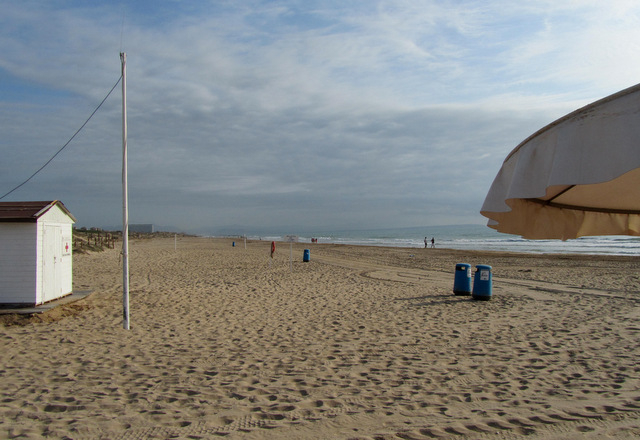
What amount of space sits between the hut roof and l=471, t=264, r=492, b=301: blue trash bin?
1071 cm

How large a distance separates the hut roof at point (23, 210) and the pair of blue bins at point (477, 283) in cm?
1070

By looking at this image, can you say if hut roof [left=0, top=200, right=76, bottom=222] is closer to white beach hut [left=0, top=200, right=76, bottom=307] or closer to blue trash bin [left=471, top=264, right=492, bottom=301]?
white beach hut [left=0, top=200, right=76, bottom=307]

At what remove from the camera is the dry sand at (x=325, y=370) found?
423 centimetres

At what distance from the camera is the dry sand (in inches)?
167

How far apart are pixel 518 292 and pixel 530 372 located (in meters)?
8.45

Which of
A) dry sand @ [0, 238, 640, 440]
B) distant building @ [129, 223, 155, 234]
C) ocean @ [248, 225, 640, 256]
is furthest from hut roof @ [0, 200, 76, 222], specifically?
distant building @ [129, 223, 155, 234]

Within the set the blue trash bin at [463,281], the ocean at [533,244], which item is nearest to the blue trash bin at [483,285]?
the blue trash bin at [463,281]

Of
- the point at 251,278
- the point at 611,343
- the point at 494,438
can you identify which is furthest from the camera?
the point at 251,278

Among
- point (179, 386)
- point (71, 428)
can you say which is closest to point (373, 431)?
point (179, 386)

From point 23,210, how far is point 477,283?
1131 cm

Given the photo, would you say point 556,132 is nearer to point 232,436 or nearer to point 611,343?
point 232,436

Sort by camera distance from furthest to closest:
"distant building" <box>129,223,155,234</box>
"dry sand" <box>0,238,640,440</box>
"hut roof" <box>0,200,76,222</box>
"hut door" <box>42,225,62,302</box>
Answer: "distant building" <box>129,223,155,234</box>, "hut door" <box>42,225,62,302</box>, "hut roof" <box>0,200,76,222</box>, "dry sand" <box>0,238,640,440</box>

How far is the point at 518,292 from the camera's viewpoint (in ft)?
44.0

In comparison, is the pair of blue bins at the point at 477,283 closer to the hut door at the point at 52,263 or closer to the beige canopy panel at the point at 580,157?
the beige canopy panel at the point at 580,157
